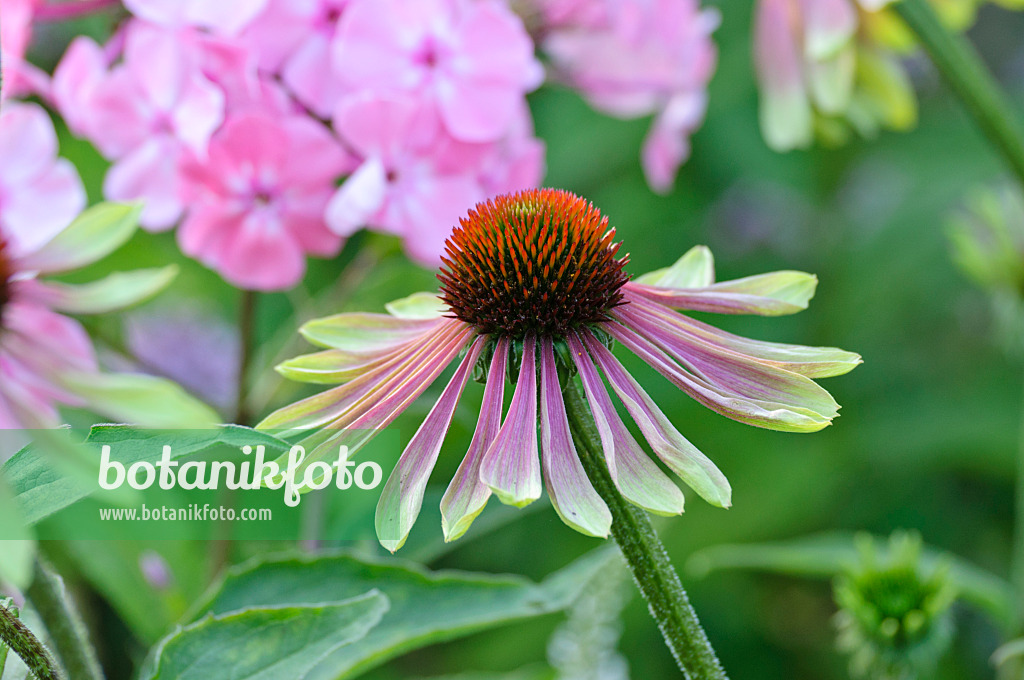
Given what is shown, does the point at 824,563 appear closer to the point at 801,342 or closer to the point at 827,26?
the point at 827,26

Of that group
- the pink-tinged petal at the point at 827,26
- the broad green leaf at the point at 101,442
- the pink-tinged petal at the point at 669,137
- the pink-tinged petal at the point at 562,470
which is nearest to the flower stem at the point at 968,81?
the pink-tinged petal at the point at 827,26

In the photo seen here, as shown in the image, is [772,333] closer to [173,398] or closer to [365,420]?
[365,420]

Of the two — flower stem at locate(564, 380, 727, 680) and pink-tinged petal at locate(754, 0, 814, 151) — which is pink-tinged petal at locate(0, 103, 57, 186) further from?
pink-tinged petal at locate(754, 0, 814, 151)

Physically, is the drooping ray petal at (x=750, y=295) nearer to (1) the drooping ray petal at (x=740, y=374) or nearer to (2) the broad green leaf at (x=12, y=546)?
(1) the drooping ray petal at (x=740, y=374)

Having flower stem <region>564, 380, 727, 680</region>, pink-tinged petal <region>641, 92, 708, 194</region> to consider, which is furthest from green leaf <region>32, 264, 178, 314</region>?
pink-tinged petal <region>641, 92, 708, 194</region>

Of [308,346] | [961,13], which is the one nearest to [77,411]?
[308,346]

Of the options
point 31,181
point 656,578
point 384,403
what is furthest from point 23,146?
point 656,578
